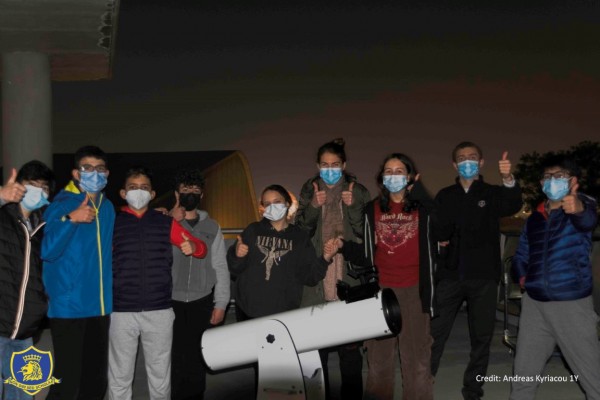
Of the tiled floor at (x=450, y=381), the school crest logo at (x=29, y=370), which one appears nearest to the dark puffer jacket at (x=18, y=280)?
the school crest logo at (x=29, y=370)

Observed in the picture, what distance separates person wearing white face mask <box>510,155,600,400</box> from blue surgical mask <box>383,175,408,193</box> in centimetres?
92

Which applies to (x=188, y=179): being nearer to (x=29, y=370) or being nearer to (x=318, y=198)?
(x=318, y=198)

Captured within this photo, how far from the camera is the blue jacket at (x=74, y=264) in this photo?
4242mm

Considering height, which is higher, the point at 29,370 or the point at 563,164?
the point at 563,164

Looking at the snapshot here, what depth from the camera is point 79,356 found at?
4301 mm

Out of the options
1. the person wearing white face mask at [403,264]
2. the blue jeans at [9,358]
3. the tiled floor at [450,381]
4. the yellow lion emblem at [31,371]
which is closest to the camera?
the blue jeans at [9,358]

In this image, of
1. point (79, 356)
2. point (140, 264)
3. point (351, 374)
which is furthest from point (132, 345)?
point (351, 374)

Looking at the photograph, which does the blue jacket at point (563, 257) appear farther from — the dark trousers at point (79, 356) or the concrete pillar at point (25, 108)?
the concrete pillar at point (25, 108)

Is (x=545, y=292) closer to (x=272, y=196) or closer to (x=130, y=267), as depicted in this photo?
(x=272, y=196)

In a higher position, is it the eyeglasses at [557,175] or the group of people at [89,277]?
the eyeglasses at [557,175]

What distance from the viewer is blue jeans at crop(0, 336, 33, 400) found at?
3.89 meters

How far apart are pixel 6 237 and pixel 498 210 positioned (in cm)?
346

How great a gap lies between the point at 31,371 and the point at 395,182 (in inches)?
104

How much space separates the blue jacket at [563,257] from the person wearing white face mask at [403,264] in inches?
27.7
